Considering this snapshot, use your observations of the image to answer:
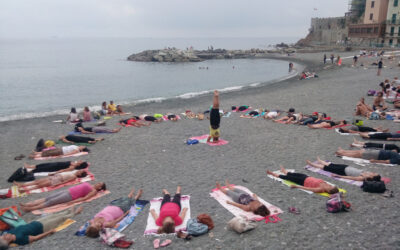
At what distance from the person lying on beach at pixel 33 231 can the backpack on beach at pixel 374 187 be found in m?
7.12

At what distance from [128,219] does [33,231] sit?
1858mm

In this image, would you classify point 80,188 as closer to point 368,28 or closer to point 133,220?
point 133,220

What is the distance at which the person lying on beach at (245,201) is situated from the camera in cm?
637

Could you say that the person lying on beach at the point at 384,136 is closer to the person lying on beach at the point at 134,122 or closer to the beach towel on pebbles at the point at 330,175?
the beach towel on pebbles at the point at 330,175

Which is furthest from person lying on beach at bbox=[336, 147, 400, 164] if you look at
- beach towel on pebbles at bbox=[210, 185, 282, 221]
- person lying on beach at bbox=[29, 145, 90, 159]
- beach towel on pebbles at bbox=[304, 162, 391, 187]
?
person lying on beach at bbox=[29, 145, 90, 159]

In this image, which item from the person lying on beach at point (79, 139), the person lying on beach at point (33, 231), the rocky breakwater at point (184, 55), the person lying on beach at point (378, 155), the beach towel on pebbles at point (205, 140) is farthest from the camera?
the rocky breakwater at point (184, 55)

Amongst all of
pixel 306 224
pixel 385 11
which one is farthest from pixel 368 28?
pixel 306 224

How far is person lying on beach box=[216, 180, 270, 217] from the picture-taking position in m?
6.37

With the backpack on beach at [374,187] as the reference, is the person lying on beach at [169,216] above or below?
below

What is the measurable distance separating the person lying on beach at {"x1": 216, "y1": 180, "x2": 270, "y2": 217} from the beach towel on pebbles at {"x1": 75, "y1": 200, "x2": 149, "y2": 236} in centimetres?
207

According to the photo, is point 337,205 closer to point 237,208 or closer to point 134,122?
point 237,208

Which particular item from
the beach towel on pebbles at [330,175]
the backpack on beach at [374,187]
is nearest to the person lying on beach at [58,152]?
the beach towel on pebbles at [330,175]

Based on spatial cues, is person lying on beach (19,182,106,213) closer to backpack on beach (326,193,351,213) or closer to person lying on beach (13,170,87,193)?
person lying on beach (13,170,87,193)

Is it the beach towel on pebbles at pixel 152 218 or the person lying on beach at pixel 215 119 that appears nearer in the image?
the beach towel on pebbles at pixel 152 218
